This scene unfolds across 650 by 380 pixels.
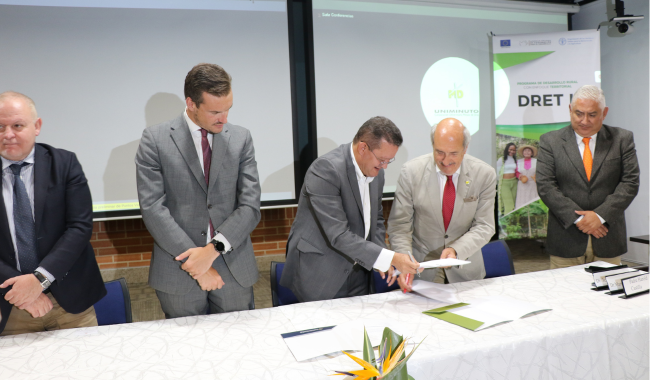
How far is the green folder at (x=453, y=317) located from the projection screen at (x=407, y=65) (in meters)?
2.90

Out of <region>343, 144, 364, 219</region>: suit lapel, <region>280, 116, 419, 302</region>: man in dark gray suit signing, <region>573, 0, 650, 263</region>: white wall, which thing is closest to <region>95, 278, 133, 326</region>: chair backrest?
<region>280, 116, 419, 302</region>: man in dark gray suit signing

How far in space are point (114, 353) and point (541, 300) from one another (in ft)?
5.48

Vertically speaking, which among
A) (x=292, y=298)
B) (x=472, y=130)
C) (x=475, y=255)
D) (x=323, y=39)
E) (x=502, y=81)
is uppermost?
(x=323, y=39)

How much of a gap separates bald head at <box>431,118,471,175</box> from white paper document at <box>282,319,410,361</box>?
1.01 metres

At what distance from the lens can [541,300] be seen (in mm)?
1896

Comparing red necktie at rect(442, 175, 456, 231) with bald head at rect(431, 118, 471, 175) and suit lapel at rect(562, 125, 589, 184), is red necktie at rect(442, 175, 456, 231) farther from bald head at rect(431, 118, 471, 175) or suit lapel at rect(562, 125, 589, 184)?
suit lapel at rect(562, 125, 589, 184)

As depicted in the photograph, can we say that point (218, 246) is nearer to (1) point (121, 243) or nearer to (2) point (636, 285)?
(2) point (636, 285)

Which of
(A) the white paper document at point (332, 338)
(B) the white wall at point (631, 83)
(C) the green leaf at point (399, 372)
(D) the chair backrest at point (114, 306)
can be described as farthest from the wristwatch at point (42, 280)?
(B) the white wall at point (631, 83)

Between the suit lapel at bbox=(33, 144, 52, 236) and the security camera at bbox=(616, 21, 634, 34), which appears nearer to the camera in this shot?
the suit lapel at bbox=(33, 144, 52, 236)

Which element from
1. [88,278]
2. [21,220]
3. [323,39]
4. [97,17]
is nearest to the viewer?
[21,220]

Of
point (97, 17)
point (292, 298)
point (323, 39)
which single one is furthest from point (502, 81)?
point (97, 17)

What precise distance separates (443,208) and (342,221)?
68 cm

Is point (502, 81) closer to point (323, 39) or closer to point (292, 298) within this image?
point (323, 39)

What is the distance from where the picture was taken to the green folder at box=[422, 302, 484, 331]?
163 cm
